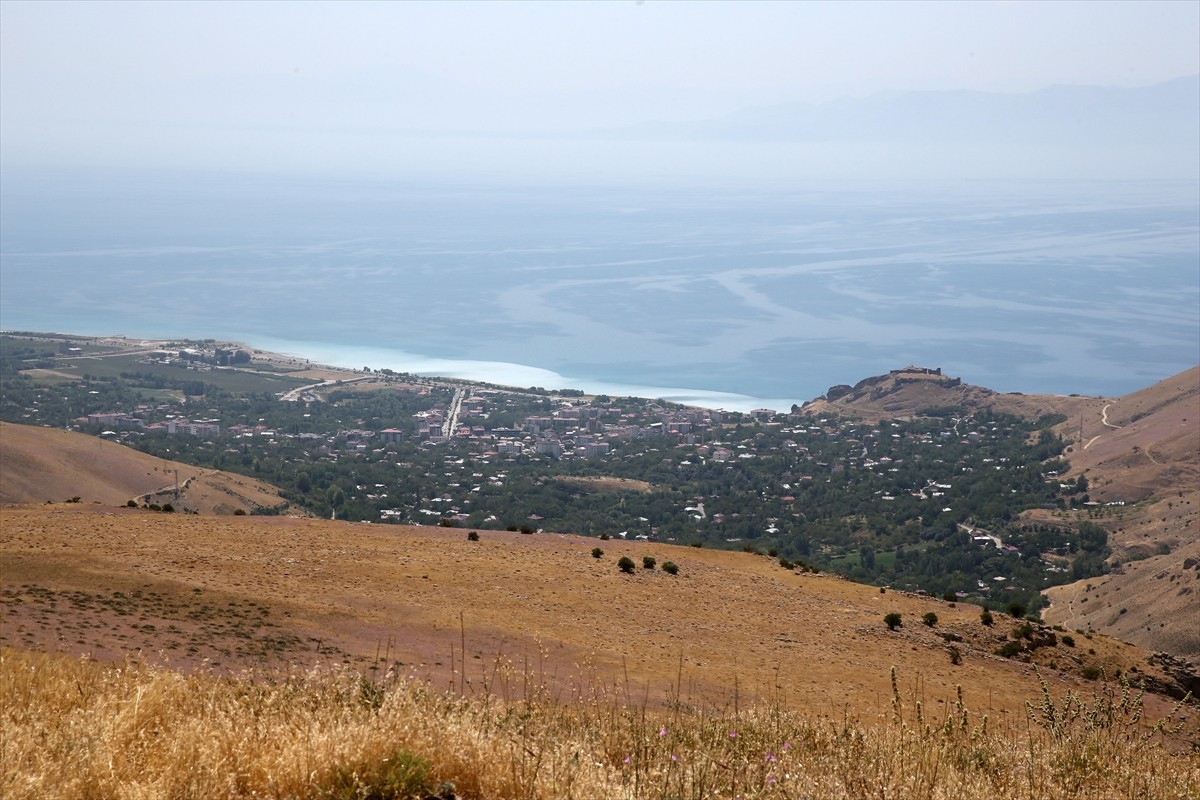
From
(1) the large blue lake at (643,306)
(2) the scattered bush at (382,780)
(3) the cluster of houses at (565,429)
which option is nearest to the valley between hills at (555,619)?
(2) the scattered bush at (382,780)

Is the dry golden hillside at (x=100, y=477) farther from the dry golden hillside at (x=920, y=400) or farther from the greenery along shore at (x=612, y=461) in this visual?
the dry golden hillside at (x=920, y=400)

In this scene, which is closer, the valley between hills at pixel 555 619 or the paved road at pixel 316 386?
the valley between hills at pixel 555 619

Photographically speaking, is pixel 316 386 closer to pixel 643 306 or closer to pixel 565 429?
pixel 565 429

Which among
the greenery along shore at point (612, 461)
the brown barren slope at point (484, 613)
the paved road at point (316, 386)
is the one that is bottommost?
the greenery along shore at point (612, 461)

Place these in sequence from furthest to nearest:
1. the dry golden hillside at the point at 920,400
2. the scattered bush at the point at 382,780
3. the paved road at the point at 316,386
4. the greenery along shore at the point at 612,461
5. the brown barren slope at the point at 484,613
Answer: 1. the paved road at the point at 316,386
2. the dry golden hillside at the point at 920,400
3. the greenery along shore at the point at 612,461
4. the brown barren slope at the point at 484,613
5. the scattered bush at the point at 382,780

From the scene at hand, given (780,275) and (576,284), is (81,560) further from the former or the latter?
(780,275)

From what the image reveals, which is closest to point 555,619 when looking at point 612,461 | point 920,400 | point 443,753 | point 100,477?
point 443,753
